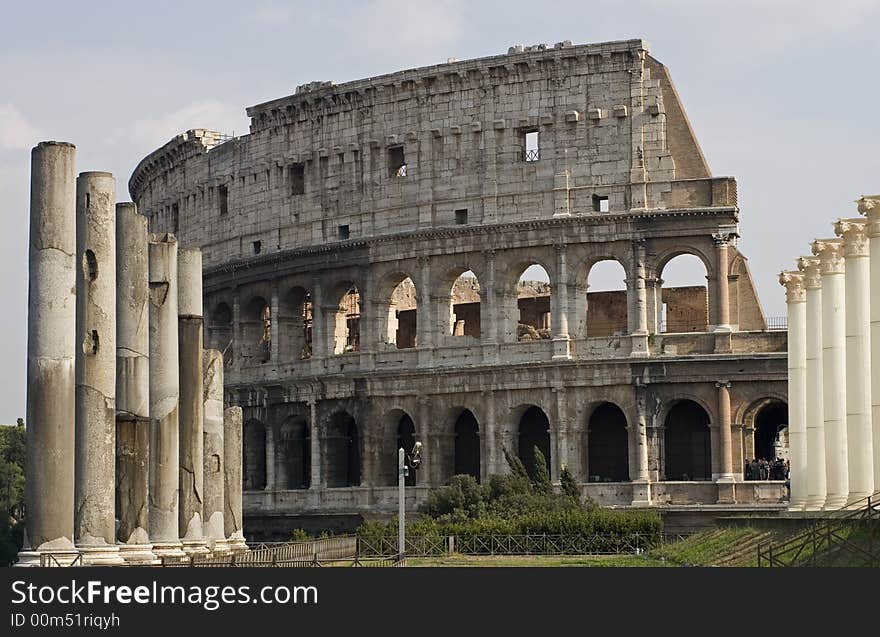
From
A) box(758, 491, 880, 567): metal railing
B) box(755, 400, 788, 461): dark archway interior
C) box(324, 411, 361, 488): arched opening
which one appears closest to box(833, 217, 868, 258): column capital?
box(758, 491, 880, 567): metal railing

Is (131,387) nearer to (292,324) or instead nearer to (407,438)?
(407,438)

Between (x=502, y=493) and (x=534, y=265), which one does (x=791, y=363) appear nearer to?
(x=502, y=493)

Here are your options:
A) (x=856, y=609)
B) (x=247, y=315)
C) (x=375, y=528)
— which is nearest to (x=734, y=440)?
(x=375, y=528)

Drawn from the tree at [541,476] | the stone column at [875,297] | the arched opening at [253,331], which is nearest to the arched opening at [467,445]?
the tree at [541,476]

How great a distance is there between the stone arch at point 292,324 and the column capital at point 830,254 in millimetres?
24425

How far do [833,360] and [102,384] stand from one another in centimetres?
1799

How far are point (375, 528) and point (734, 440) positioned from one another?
11801 mm

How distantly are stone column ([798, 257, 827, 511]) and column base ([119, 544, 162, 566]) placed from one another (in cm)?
1726

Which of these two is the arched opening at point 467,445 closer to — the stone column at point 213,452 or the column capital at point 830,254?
the stone column at point 213,452

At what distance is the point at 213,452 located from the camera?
4250 cm

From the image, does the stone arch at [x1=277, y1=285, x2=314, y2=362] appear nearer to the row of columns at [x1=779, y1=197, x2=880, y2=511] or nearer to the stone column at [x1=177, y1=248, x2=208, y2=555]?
the row of columns at [x1=779, y1=197, x2=880, y2=511]

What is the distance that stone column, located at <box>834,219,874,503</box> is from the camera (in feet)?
124

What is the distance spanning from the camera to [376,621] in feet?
77.9

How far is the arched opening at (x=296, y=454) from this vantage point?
62938 millimetres
